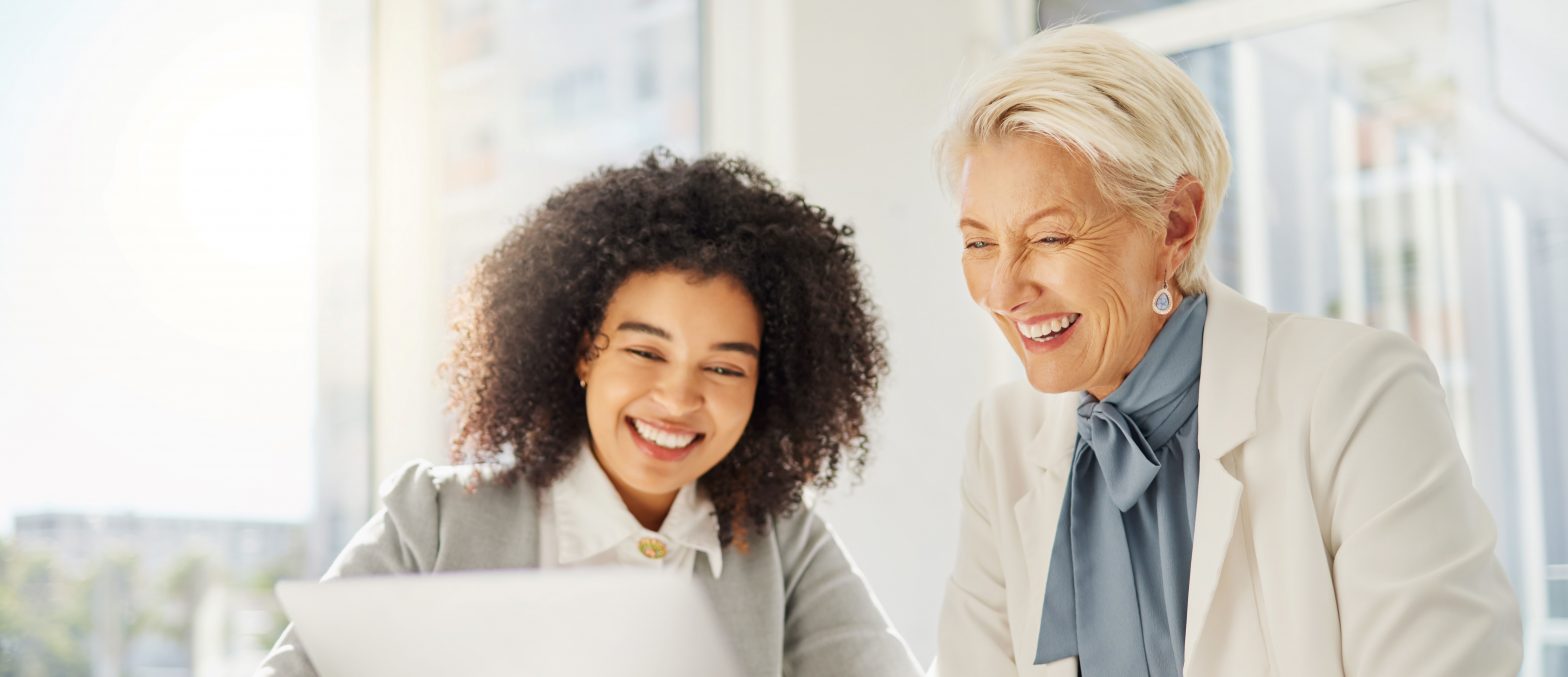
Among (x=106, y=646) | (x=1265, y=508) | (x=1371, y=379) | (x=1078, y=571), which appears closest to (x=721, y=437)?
(x=1078, y=571)

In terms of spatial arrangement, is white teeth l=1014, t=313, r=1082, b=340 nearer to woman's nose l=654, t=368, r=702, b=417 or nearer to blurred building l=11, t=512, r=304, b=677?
woman's nose l=654, t=368, r=702, b=417

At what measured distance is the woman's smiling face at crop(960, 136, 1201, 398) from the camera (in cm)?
159

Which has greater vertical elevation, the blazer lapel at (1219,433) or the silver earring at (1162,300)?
the silver earring at (1162,300)

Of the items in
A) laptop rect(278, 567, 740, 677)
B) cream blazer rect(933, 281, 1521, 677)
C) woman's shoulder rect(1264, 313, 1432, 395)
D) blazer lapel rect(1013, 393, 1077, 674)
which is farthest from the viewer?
blazer lapel rect(1013, 393, 1077, 674)

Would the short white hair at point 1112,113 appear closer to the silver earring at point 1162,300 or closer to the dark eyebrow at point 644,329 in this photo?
the silver earring at point 1162,300

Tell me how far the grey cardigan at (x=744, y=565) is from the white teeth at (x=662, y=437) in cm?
20

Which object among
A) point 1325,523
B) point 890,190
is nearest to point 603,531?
point 1325,523

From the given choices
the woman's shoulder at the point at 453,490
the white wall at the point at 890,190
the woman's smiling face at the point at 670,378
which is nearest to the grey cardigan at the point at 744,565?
the woman's shoulder at the point at 453,490

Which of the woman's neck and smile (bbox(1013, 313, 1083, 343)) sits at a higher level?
smile (bbox(1013, 313, 1083, 343))

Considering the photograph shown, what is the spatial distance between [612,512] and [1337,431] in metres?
0.95

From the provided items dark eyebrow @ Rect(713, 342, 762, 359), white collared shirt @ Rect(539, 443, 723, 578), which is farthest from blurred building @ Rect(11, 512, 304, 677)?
dark eyebrow @ Rect(713, 342, 762, 359)

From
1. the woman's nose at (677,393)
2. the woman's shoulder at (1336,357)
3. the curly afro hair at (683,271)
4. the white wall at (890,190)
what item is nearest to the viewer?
the woman's shoulder at (1336,357)

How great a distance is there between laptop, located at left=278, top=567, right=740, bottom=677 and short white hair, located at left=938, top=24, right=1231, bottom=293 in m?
0.73

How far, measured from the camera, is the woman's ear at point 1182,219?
63.7 inches
